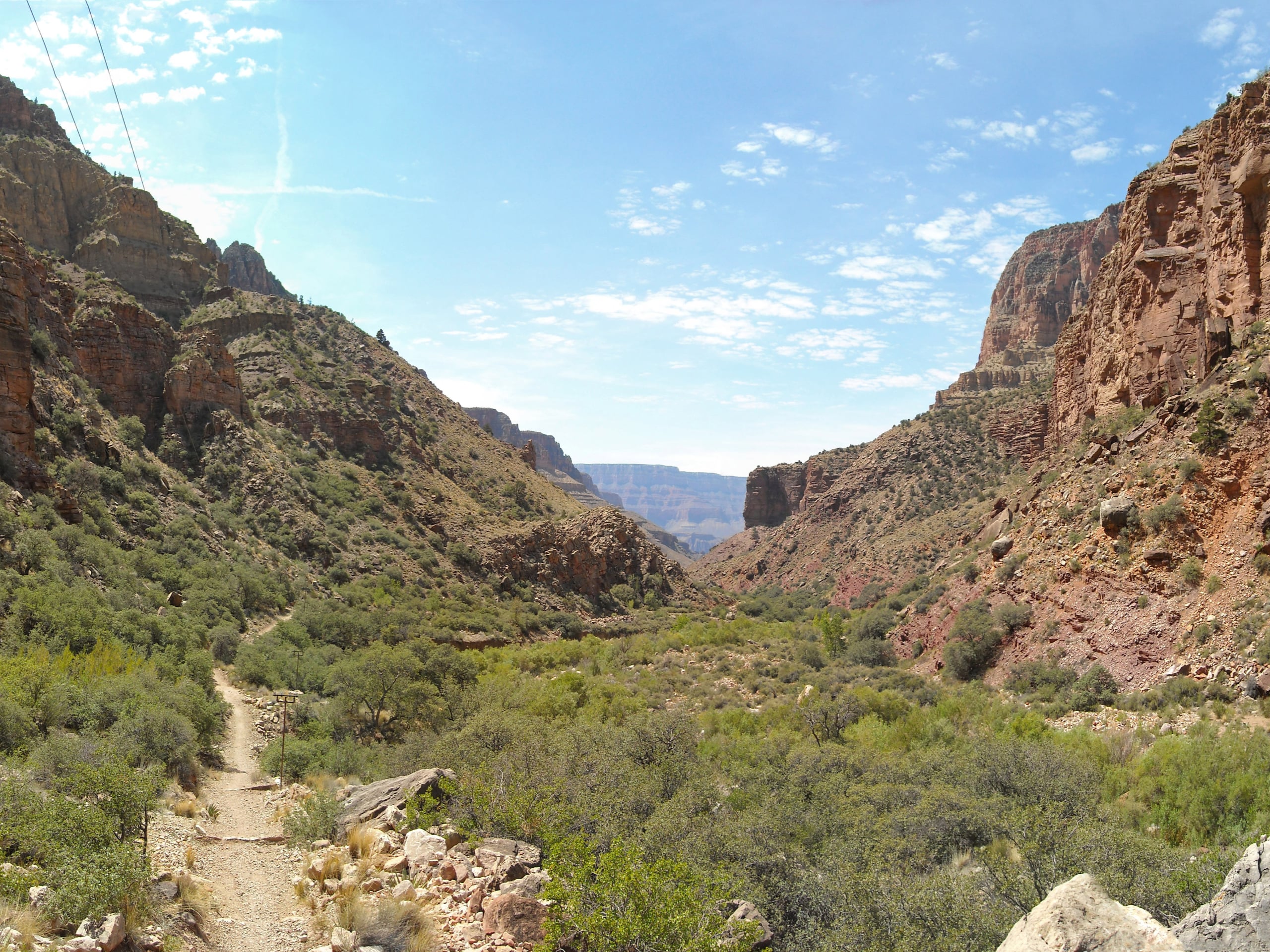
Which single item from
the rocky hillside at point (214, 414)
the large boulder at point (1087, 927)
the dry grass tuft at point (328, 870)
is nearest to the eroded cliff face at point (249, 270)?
the rocky hillside at point (214, 414)

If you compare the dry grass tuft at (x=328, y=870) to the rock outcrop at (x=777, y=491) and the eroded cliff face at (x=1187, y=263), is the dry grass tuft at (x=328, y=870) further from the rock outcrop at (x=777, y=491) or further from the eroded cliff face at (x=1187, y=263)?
the rock outcrop at (x=777, y=491)

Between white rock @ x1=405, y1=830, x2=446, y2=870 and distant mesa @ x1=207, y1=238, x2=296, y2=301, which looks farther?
distant mesa @ x1=207, y1=238, x2=296, y2=301

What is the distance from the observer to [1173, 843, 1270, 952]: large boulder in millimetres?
5758

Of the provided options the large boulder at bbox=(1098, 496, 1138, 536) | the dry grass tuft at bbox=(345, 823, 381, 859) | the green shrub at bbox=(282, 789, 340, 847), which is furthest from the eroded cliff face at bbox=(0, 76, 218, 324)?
the large boulder at bbox=(1098, 496, 1138, 536)

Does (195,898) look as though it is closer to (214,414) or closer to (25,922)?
(25,922)

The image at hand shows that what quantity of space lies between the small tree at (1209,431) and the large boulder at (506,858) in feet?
68.1

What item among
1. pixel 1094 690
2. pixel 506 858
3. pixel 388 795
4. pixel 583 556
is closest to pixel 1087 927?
pixel 506 858

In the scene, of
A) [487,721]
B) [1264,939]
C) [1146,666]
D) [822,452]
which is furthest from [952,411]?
[1264,939]

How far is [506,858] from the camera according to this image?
11.4 metres

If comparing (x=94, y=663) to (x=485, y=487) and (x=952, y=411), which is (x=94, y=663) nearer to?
(x=485, y=487)

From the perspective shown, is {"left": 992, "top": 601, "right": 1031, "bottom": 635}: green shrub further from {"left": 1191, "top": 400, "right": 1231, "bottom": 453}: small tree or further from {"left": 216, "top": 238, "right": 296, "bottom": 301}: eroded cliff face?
{"left": 216, "top": 238, "right": 296, "bottom": 301}: eroded cliff face

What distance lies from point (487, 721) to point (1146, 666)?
16169 mm

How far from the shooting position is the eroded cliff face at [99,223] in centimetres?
5256

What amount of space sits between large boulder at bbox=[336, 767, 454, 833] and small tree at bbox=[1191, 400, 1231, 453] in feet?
70.4
